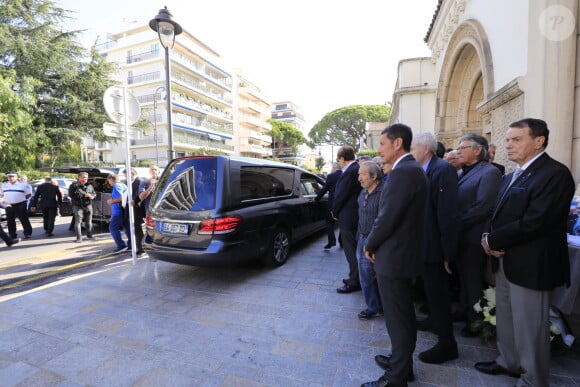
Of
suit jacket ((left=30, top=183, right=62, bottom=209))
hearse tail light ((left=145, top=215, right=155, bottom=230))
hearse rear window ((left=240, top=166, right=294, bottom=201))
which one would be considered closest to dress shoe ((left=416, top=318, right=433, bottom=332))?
hearse rear window ((left=240, top=166, right=294, bottom=201))

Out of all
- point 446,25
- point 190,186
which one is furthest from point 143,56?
point 190,186

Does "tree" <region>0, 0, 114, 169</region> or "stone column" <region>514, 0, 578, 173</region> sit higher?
"tree" <region>0, 0, 114, 169</region>

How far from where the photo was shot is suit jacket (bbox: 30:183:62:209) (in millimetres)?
8719

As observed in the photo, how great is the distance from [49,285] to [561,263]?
6069 mm

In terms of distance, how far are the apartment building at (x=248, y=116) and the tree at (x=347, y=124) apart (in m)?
10.3

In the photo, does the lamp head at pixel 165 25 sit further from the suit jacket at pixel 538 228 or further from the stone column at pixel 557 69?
the suit jacket at pixel 538 228

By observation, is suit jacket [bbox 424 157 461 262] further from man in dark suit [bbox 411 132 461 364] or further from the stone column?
the stone column

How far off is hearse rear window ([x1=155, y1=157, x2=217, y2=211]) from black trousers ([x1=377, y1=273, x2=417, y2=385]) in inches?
109

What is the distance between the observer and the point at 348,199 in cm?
430

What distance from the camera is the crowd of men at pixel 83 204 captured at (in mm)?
6320

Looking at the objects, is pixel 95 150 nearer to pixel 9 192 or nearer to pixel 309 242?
pixel 9 192

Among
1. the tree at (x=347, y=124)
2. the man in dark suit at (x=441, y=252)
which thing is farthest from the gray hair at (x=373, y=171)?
the tree at (x=347, y=124)

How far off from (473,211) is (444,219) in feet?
1.36

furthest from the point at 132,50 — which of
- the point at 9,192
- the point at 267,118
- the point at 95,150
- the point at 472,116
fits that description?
the point at 472,116
